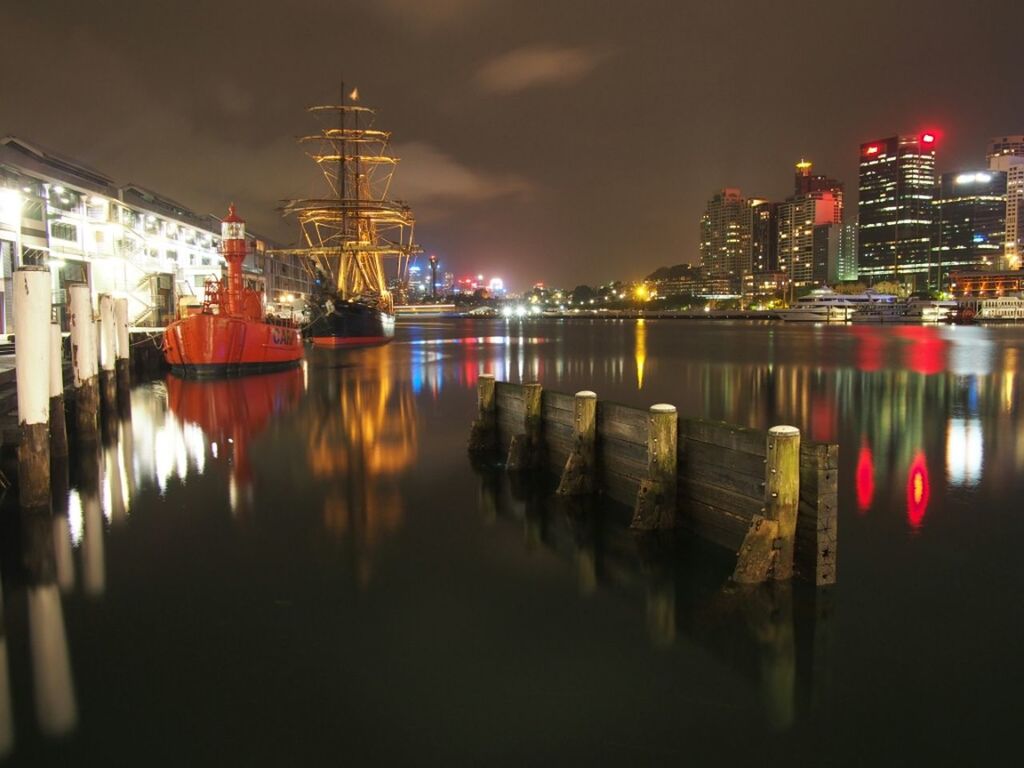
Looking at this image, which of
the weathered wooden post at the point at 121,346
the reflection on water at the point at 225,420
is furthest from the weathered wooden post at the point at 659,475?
the weathered wooden post at the point at 121,346

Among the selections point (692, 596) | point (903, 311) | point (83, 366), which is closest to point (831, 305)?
point (903, 311)

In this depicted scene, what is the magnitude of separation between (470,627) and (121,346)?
27.8 m

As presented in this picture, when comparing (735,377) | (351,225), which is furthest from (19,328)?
(351,225)

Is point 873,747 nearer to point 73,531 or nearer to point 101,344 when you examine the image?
point 73,531

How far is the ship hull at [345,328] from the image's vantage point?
212 ft

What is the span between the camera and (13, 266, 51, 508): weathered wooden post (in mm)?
11227

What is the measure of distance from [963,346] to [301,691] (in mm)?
69540

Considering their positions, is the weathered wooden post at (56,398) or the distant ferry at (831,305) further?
the distant ferry at (831,305)

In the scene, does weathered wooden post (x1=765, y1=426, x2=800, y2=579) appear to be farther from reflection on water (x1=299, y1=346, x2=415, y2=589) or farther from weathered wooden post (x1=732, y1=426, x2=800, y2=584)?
reflection on water (x1=299, y1=346, x2=415, y2=589)

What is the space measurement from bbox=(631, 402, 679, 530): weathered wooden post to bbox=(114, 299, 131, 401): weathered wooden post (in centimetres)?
2368

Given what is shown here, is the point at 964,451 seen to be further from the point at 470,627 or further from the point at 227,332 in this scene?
the point at 227,332

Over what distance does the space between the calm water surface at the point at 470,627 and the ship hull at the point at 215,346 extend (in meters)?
18.5

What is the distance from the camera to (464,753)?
5574 millimetres

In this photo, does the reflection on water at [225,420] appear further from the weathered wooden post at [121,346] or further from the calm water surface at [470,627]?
the weathered wooden post at [121,346]
